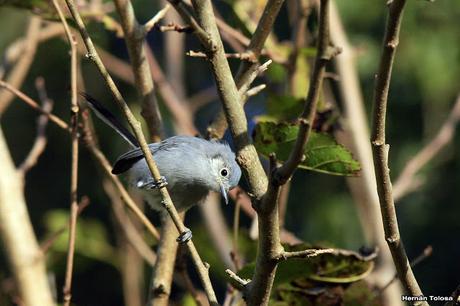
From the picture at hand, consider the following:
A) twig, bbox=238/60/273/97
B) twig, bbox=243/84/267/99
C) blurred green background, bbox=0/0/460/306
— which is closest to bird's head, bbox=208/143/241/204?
twig, bbox=243/84/267/99

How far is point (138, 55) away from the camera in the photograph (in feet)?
7.44

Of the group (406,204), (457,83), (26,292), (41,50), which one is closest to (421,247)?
(406,204)

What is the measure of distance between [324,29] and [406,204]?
6321 millimetres

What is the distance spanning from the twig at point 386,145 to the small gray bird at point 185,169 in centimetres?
160

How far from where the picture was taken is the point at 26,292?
2.83 meters

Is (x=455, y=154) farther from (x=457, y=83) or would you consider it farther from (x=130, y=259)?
(x=130, y=259)

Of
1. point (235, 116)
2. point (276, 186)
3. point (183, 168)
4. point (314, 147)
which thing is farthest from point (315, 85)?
point (183, 168)

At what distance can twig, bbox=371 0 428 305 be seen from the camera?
131cm

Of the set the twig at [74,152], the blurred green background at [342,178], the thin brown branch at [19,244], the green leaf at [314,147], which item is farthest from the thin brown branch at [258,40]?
the blurred green background at [342,178]

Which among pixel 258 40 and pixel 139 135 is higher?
pixel 258 40

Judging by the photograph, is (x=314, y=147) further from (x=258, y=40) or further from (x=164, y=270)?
(x=164, y=270)

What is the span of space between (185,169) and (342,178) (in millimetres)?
3664

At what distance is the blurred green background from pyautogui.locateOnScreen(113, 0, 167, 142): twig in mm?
2239

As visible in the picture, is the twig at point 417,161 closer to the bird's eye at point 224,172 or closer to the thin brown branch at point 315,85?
the bird's eye at point 224,172
